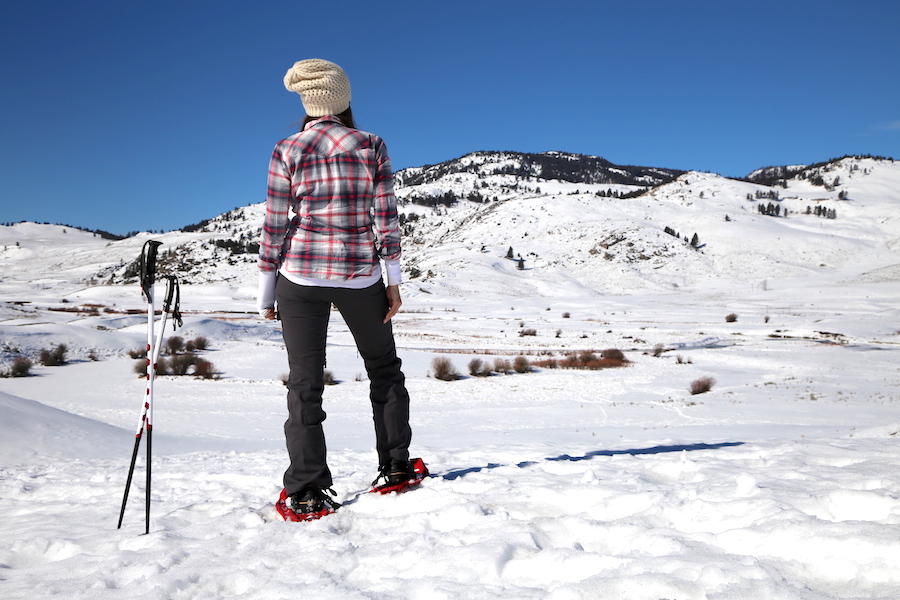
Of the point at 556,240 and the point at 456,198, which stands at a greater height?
the point at 456,198

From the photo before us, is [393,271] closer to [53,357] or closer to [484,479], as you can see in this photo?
[484,479]

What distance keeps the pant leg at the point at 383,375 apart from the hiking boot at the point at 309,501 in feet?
1.44

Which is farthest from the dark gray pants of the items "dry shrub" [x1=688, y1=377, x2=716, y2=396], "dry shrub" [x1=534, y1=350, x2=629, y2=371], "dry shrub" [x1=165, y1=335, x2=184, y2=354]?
"dry shrub" [x1=165, y1=335, x2=184, y2=354]

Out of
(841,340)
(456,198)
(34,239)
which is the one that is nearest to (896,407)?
(841,340)

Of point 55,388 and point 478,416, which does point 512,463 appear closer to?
point 478,416

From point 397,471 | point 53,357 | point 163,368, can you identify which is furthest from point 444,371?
point 397,471

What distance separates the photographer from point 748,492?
2.70 m

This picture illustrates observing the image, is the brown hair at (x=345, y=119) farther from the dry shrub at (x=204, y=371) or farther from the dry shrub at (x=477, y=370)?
the dry shrub at (x=477, y=370)

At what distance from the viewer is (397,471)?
317 cm

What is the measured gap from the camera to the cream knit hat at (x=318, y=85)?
2895 millimetres

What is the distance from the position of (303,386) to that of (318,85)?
1674 millimetres

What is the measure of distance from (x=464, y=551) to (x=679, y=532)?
953 mm

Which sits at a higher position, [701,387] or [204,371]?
[204,371]

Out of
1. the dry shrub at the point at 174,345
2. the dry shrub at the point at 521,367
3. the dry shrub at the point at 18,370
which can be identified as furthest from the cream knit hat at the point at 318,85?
the dry shrub at the point at 174,345
